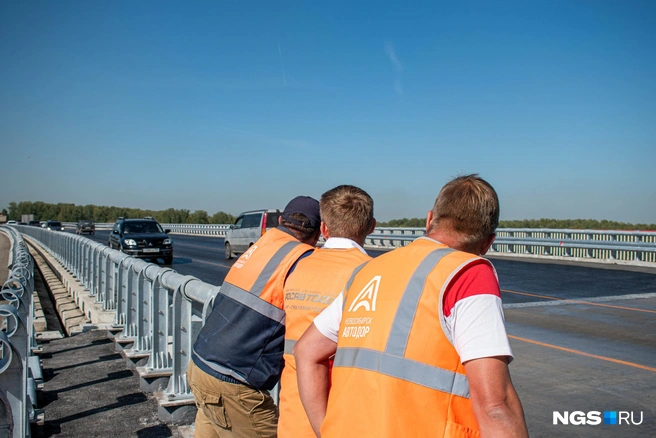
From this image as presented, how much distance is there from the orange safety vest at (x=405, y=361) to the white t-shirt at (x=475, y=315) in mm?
28

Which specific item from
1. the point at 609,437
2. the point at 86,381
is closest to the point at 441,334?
the point at 609,437

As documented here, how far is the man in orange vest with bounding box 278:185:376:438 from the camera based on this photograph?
254 cm

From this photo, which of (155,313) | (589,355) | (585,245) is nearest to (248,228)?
(585,245)

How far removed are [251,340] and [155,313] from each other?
3370 millimetres

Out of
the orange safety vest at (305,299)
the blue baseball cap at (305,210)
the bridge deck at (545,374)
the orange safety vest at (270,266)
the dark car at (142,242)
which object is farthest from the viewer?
the dark car at (142,242)

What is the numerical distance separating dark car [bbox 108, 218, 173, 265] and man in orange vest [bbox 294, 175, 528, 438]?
22955 millimetres

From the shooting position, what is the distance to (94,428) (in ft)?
16.2

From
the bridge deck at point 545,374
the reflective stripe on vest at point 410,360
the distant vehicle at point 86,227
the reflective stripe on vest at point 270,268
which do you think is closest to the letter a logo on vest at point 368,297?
the reflective stripe on vest at point 410,360

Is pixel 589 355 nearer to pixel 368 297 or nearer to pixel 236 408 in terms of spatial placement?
pixel 236 408

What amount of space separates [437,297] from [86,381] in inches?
219

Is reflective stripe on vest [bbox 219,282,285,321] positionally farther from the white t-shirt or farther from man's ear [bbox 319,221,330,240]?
the white t-shirt

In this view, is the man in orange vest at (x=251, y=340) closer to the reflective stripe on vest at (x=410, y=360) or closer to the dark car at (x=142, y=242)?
the reflective stripe on vest at (x=410, y=360)

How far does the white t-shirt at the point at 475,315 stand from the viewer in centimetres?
166

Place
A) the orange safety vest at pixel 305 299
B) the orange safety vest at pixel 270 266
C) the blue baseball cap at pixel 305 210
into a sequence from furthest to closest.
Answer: the blue baseball cap at pixel 305 210
the orange safety vest at pixel 270 266
the orange safety vest at pixel 305 299
